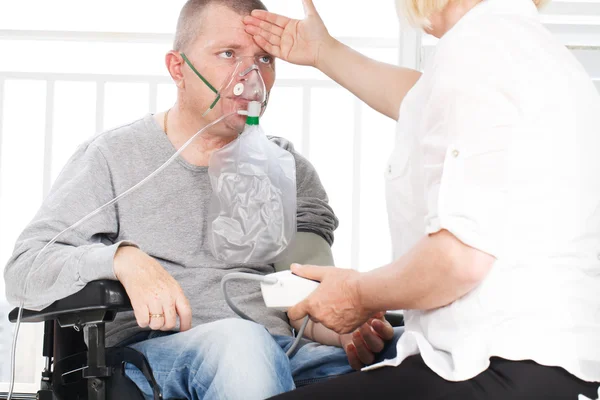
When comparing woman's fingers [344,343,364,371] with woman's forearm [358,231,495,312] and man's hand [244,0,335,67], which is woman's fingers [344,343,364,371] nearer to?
woman's forearm [358,231,495,312]

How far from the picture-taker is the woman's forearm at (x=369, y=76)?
171 cm

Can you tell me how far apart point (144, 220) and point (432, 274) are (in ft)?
2.85

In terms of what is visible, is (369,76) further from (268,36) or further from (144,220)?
(144,220)

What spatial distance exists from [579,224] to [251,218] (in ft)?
3.00

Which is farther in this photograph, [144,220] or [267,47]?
[267,47]

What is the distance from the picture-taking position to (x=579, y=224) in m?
1.02

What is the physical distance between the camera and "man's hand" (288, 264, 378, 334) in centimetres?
121

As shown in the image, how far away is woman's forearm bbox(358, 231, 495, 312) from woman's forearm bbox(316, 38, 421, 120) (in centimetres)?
67

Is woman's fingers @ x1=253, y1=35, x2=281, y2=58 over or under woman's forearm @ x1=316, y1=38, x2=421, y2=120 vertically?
over

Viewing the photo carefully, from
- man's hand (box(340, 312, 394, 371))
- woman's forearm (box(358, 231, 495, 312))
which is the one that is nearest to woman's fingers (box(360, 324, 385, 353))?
man's hand (box(340, 312, 394, 371))

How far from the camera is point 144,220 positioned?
1.69 metres

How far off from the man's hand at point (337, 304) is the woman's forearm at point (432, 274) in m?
0.08

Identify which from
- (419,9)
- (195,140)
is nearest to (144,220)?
(195,140)

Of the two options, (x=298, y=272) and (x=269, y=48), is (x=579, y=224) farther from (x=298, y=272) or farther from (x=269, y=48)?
(x=269, y=48)
